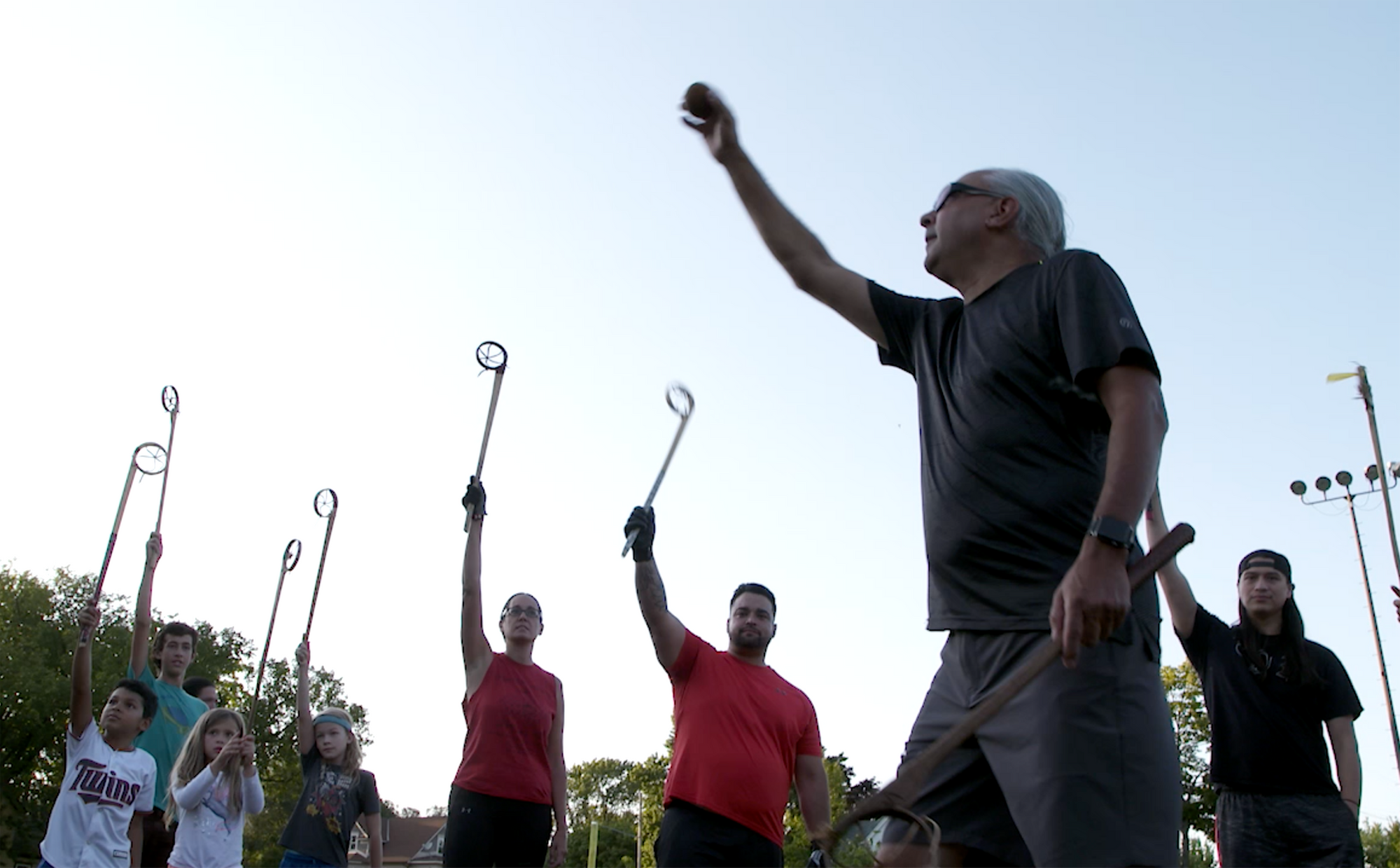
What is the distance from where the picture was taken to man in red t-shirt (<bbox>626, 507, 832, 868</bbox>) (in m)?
5.68

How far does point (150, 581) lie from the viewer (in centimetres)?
881

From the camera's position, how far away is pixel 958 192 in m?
3.30

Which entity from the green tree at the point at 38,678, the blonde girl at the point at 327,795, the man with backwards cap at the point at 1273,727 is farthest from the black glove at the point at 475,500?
the green tree at the point at 38,678

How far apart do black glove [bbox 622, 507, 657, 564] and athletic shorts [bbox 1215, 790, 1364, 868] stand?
2.86 m

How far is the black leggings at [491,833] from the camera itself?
22.6ft

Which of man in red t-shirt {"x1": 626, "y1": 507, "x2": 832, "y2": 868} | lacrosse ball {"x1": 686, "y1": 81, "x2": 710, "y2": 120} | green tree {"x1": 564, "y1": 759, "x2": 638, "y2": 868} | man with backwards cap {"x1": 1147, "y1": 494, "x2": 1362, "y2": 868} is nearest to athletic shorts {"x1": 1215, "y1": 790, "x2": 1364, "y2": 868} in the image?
man with backwards cap {"x1": 1147, "y1": 494, "x2": 1362, "y2": 868}

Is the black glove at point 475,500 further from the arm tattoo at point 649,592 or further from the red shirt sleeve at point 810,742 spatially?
the red shirt sleeve at point 810,742

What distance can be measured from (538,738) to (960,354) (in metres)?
5.07

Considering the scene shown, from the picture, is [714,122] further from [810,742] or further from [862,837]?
[810,742]

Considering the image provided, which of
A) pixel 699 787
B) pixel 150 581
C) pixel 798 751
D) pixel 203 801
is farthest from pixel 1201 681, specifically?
pixel 150 581

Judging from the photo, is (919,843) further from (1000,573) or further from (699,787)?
(699,787)

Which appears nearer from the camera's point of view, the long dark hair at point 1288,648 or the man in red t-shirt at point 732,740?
the long dark hair at point 1288,648

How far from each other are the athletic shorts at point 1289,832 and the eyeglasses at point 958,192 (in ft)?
11.4

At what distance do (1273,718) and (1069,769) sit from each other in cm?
354
